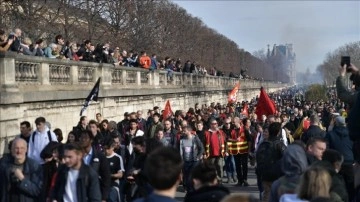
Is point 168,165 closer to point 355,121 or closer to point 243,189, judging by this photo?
point 355,121

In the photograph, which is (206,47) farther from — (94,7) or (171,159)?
(171,159)

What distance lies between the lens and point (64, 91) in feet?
54.8

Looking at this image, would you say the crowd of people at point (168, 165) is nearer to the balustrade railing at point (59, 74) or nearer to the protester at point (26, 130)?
the protester at point (26, 130)

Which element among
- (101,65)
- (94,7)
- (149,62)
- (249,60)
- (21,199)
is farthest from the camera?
(249,60)

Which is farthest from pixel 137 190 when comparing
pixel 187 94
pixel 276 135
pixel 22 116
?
pixel 187 94

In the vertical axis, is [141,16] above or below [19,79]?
above

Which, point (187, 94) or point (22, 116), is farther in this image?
point (187, 94)

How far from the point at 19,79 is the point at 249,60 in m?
102

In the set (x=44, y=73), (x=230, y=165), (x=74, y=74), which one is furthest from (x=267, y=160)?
(x=74, y=74)

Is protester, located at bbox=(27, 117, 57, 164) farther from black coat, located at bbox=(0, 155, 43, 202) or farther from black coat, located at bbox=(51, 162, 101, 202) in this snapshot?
black coat, located at bbox=(51, 162, 101, 202)

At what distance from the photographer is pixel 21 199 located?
7.71 meters

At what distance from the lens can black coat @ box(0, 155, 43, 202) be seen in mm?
7625

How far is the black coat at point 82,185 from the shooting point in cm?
708

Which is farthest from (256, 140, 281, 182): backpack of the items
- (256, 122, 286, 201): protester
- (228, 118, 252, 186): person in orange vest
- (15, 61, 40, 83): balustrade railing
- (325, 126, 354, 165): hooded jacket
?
(15, 61, 40, 83): balustrade railing
